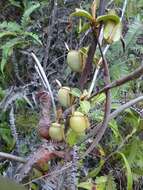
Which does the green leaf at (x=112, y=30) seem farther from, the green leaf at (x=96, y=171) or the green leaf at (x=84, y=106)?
the green leaf at (x=96, y=171)

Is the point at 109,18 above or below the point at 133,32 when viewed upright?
above

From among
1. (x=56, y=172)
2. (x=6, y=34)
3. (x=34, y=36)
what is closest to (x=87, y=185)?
(x=56, y=172)

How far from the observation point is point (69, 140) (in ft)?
3.34

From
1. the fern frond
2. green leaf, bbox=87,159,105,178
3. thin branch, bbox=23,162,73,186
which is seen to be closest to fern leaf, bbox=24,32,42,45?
the fern frond

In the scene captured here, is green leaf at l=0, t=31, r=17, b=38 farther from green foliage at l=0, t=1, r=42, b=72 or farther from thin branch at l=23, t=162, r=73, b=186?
thin branch at l=23, t=162, r=73, b=186

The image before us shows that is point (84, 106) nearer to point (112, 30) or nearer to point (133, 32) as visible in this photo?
point (112, 30)

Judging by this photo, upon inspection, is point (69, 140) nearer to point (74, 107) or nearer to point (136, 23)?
point (74, 107)

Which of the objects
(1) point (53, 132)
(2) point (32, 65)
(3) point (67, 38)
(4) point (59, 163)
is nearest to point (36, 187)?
(4) point (59, 163)

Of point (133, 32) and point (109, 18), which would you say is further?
point (133, 32)

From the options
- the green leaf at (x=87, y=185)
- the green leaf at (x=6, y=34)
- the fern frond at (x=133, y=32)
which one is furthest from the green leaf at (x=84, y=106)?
the green leaf at (x=6, y=34)

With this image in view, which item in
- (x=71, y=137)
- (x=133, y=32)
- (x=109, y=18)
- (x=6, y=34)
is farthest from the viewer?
(x=6, y=34)

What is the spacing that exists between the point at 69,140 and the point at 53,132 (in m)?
0.05

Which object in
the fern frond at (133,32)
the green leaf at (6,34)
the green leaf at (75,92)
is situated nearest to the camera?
the green leaf at (75,92)

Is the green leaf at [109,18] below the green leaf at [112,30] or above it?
above
